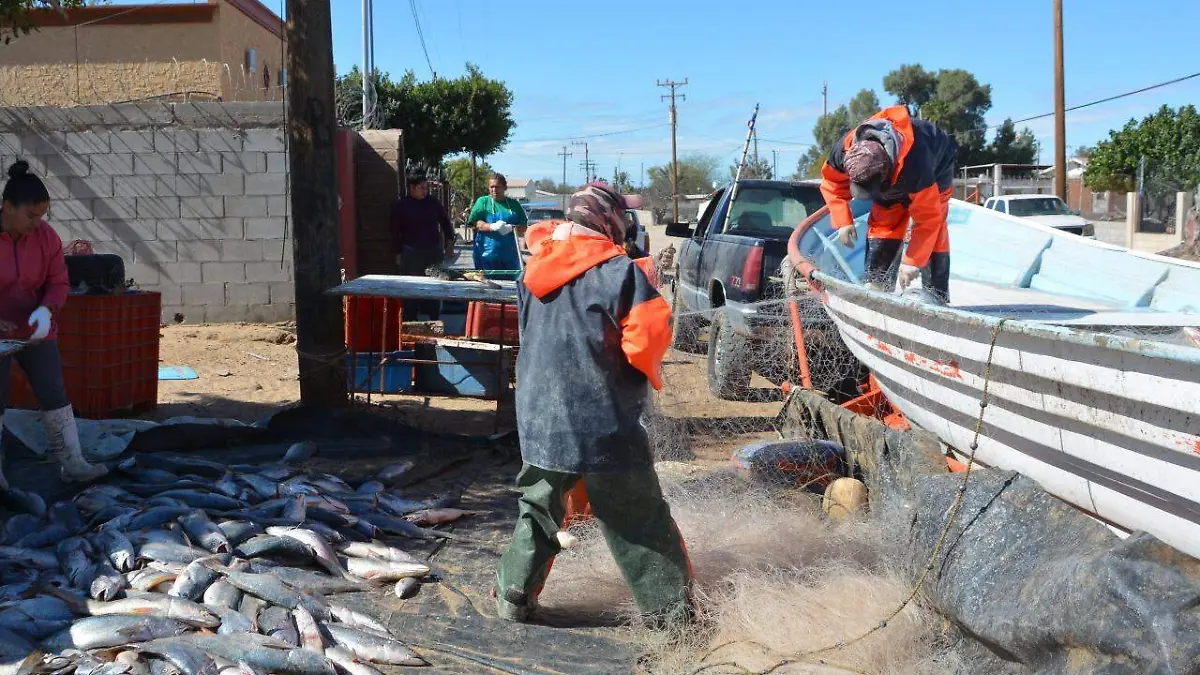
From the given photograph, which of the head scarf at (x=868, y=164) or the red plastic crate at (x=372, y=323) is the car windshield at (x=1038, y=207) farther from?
the head scarf at (x=868, y=164)

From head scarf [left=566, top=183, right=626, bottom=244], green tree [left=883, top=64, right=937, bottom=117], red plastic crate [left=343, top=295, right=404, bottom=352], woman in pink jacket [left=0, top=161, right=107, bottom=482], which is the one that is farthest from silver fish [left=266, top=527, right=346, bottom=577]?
green tree [left=883, top=64, right=937, bottom=117]

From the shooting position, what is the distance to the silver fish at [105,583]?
4246 mm

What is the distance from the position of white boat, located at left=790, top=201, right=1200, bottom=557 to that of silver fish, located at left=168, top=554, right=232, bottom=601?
121 inches

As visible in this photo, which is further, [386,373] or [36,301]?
[386,373]

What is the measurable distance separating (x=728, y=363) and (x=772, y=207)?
2684 mm

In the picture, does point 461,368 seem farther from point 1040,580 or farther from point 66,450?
point 1040,580

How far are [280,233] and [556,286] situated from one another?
379 inches

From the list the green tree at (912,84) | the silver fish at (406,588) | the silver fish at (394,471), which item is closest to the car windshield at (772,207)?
the silver fish at (394,471)

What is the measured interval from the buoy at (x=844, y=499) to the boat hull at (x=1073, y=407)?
0.58 metres

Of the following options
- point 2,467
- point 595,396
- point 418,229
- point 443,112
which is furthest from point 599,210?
point 443,112

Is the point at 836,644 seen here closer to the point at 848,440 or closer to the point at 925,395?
the point at 925,395

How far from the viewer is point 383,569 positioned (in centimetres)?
474

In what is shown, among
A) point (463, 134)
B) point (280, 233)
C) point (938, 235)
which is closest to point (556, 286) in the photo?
point (938, 235)

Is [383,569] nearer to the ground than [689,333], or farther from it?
nearer to the ground
